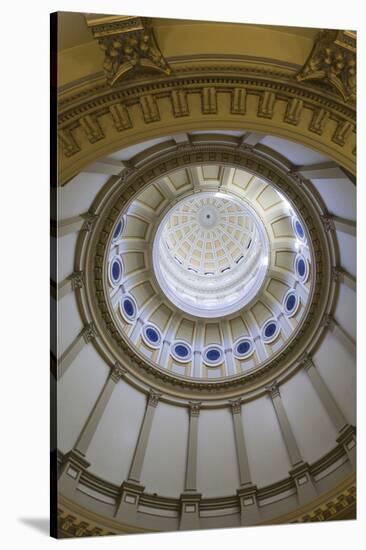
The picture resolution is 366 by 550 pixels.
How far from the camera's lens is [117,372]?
12430mm

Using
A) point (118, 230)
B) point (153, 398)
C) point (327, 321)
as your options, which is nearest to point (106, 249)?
point (118, 230)

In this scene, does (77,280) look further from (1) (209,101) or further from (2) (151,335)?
(2) (151,335)

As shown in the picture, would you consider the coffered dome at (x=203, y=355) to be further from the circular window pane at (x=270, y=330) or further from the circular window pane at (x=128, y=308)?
the circular window pane at (x=128, y=308)

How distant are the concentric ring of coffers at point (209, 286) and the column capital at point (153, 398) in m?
0.90

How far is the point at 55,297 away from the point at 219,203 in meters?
14.5

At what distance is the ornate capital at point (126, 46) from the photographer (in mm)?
9625

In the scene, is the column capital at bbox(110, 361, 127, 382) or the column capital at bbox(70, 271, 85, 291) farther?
the column capital at bbox(110, 361, 127, 382)

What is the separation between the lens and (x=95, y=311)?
39.7 feet

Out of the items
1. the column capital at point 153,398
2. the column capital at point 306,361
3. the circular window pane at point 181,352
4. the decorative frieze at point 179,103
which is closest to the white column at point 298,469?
the column capital at point 306,361

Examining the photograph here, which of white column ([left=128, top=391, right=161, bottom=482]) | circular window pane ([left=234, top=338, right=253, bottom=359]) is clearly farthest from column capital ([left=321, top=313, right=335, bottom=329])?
white column ([left=128, top=391, right=161, bottom=482])

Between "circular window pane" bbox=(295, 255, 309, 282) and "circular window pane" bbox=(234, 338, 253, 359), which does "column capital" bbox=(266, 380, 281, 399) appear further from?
"circular window pane" bbox=(295, 255, 309, 282)

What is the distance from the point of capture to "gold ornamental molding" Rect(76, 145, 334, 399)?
38.3 ft

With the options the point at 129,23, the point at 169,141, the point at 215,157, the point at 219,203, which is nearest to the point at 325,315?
the point at 215,157

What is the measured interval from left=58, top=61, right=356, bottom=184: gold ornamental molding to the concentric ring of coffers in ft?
7.59
